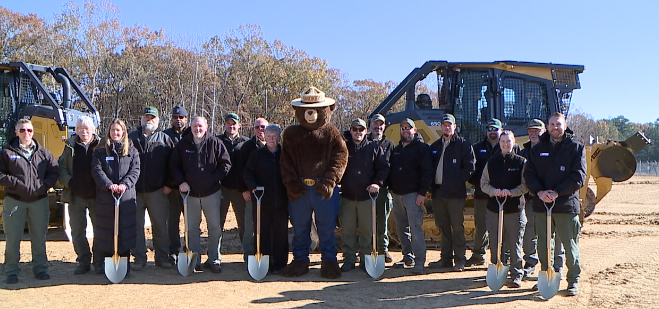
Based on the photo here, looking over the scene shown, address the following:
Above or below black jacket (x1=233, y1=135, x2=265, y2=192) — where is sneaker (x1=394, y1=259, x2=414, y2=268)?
below

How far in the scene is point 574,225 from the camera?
19.5 ft

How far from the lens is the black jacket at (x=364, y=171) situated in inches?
276

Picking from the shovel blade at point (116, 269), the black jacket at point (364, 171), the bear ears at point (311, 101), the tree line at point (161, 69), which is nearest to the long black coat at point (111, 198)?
the shovel blade at point (116, 269)

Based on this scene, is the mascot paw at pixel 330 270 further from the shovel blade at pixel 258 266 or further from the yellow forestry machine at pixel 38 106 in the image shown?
the yellow forestry machine at pixel 38 106

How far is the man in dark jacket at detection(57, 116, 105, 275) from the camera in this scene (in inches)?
266

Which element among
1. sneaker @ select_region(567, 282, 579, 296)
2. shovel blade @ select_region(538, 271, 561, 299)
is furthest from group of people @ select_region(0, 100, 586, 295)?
shovel blade @ select_region(538, 271, 561, 299)

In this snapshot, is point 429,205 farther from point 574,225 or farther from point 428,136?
point 574,225

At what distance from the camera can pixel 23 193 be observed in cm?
634

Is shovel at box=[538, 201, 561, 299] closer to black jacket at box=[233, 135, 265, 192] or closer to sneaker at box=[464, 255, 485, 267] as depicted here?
sneaker at box=[464, 255, 485, 267]

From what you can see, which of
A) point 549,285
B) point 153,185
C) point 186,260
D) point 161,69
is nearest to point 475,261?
point 549,285

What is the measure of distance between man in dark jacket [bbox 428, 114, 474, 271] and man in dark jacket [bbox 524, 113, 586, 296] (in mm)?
1097

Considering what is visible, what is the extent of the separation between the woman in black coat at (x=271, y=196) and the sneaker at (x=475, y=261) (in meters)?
2.31

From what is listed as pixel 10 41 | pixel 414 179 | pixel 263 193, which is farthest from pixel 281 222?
pixel 10 41

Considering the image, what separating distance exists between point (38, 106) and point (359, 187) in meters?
5.74
